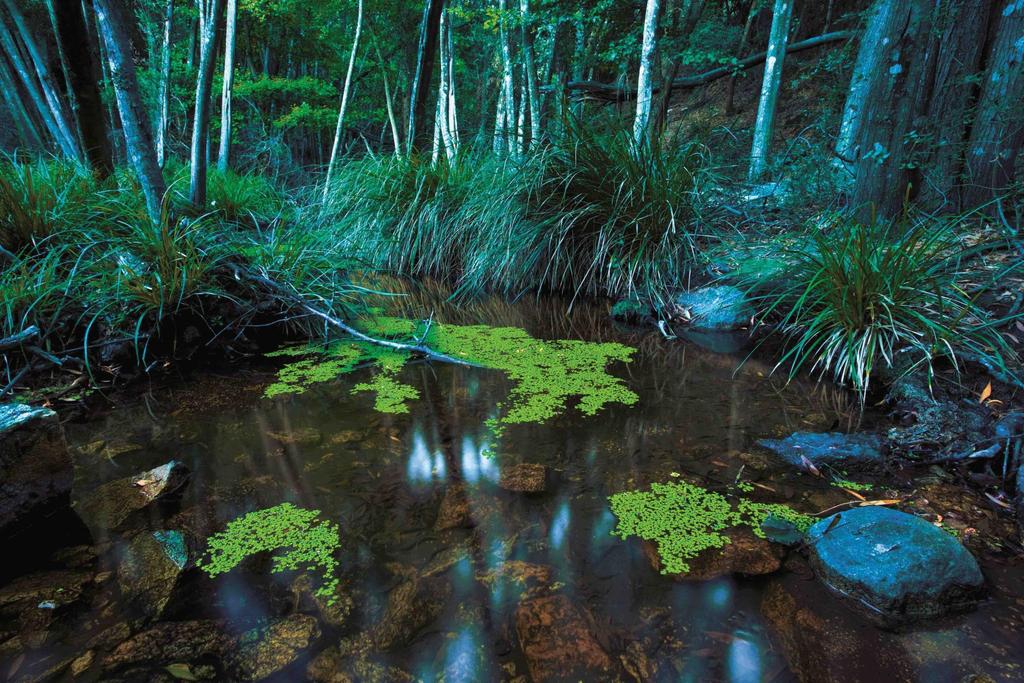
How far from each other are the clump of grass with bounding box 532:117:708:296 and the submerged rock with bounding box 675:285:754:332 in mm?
216

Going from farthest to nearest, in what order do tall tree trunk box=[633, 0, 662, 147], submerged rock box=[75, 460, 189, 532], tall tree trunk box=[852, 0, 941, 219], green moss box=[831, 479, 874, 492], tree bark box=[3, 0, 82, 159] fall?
tall tree trunk box=[633, 0, 662, 147], tree bark box=[3, 0, 82, 159], tall tree trunk box=[852, 0, 941, 219], green moss box=[831, 479, 874, 492], submerged rock box=[75, 460, 189, 532]

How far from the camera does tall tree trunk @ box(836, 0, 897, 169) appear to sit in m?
2.79

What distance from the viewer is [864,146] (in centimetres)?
288

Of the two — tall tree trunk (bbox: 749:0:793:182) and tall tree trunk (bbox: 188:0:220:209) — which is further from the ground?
tall tree trunk (bbox: 749:0:793:182)

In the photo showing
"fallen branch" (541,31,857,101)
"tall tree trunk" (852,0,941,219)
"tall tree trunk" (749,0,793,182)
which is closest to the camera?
"tall tree trunk" (852,0,941,219)

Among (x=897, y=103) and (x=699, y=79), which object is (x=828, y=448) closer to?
(x=897, y=103)

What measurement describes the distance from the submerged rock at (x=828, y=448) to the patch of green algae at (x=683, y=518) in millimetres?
325

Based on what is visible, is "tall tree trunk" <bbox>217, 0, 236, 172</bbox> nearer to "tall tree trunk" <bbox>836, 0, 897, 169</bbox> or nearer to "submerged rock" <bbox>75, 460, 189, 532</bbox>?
"submerged rock" <bbox>75, 460, 189, 532</bbox>

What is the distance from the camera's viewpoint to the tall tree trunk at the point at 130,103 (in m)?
2.39

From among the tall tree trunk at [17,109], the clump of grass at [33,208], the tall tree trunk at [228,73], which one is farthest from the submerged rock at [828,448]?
the tall tree trunk at [17,109]

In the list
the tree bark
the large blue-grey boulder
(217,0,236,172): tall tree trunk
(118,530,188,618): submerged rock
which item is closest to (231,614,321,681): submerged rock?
(118,530,188,618): submerged rock

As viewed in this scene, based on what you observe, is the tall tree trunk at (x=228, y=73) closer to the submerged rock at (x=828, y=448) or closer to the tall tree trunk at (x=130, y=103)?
the tall tree trunk at (x=130, y=103)

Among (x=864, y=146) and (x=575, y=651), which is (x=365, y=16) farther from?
(x=575, y=651)

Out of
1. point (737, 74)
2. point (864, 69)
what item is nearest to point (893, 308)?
point (864, 69)
